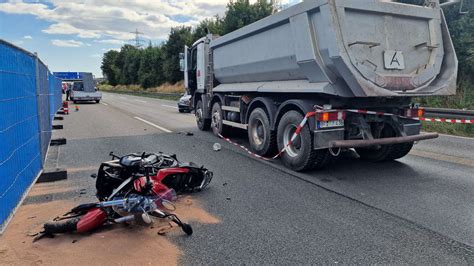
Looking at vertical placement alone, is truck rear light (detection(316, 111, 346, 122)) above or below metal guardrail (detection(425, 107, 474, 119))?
above

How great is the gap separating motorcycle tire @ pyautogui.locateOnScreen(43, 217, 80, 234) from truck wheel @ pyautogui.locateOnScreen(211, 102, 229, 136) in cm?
645

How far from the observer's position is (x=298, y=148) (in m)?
6.55

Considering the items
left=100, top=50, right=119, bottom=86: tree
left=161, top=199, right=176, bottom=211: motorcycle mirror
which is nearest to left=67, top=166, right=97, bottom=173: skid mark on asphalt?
left=161, top=199, right=176, bottom=211: motorcycle mirror

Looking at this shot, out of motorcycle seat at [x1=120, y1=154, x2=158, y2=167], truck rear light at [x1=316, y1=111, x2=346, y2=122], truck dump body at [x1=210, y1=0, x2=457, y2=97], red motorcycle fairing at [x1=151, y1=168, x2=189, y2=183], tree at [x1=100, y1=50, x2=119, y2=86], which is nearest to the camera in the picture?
motorcycle seat at [x1=120, y1=154, x2=158, y2=167]

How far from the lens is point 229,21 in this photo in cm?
3169

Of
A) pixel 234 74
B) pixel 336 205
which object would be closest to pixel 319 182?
pixel 336 205

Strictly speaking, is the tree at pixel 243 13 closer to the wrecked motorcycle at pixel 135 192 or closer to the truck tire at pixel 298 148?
the truck tire at pixel 298 148

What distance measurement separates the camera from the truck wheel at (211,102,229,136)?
10062 millimetres

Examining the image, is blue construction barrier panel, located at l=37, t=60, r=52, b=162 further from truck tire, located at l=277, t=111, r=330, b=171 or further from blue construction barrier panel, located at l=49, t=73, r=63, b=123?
truck tire, located at l=277, t=111, r=330, b=171

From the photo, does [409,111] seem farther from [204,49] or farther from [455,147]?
[204,49]

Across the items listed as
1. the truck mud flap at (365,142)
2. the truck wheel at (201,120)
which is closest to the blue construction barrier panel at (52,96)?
the truck wheel at (201,120)

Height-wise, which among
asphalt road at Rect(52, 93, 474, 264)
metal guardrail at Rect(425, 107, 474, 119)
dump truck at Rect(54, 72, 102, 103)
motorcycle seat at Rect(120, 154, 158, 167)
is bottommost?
asphalt road at Rect(52, 93, 474, 264)

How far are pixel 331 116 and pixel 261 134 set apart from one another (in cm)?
223

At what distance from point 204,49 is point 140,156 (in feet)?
21.3
